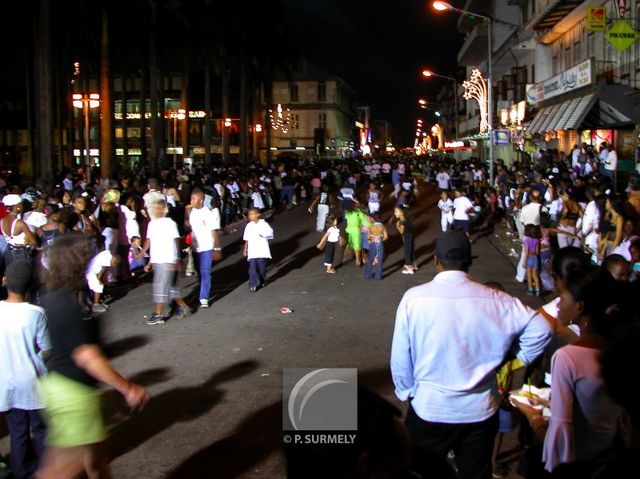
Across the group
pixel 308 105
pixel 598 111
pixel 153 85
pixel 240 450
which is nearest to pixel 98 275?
pixel 240 450

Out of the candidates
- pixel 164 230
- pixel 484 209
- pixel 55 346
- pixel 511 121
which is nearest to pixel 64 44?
pixel 511 121

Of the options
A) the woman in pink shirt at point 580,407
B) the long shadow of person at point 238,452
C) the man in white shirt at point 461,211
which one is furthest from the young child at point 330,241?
the woman in pink shirt at point 580,407

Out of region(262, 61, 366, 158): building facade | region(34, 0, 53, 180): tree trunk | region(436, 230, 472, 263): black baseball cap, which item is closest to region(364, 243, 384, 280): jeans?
region(436, 230, 472, 263): black baseball cap

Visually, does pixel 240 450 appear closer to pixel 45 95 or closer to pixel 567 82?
pixel 45 95

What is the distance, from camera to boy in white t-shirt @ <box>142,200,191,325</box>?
1013 centimetres

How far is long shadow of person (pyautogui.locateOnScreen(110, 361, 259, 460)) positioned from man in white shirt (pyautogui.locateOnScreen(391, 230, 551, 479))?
315 cm

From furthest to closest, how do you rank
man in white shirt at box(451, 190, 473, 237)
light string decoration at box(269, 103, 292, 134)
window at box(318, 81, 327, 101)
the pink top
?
window at box(318, 81, 327, 101), light string decoration at box(269, 103, 292, 134), man in white shirt at box(451, 190, 473, 237), the pink top

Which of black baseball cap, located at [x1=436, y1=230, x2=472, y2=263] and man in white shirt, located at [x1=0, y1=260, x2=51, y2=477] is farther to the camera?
man in white shirt, located at [x1=0, y1=260, x2=51, y2=477]

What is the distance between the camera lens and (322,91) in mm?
93750

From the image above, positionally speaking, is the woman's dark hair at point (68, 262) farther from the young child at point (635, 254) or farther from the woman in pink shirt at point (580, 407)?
the young child at point (635, 254)

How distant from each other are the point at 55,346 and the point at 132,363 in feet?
15.0

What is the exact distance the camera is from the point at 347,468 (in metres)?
2.23

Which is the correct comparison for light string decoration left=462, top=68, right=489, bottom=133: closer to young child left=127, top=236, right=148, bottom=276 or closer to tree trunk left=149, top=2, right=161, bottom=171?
tree trunk left=149, top=2, right=161, bottom=171

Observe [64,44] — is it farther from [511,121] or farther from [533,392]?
[533,392]
